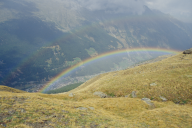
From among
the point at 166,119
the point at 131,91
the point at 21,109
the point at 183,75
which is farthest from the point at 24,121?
the point at 183,75

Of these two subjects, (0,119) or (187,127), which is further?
(187,127)

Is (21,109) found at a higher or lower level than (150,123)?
higher

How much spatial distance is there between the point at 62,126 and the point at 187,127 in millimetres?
21443

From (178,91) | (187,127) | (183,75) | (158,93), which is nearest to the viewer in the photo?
Result: (187,127)

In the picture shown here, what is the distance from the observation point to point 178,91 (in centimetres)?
3225

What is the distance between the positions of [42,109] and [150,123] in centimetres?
2191

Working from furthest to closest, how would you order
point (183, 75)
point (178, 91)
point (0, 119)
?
point (183, 75) → point (178, 91) → point (0, 119)

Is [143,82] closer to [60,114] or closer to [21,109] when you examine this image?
[60,114]

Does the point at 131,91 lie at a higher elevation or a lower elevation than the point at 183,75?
lower

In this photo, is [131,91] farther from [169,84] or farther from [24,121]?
[24,121]

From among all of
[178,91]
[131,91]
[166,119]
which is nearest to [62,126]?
[166,119]

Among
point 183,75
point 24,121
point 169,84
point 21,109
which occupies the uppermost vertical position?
point 183,75

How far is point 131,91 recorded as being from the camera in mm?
39812

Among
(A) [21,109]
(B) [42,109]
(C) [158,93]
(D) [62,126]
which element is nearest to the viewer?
(D) [62,126]
